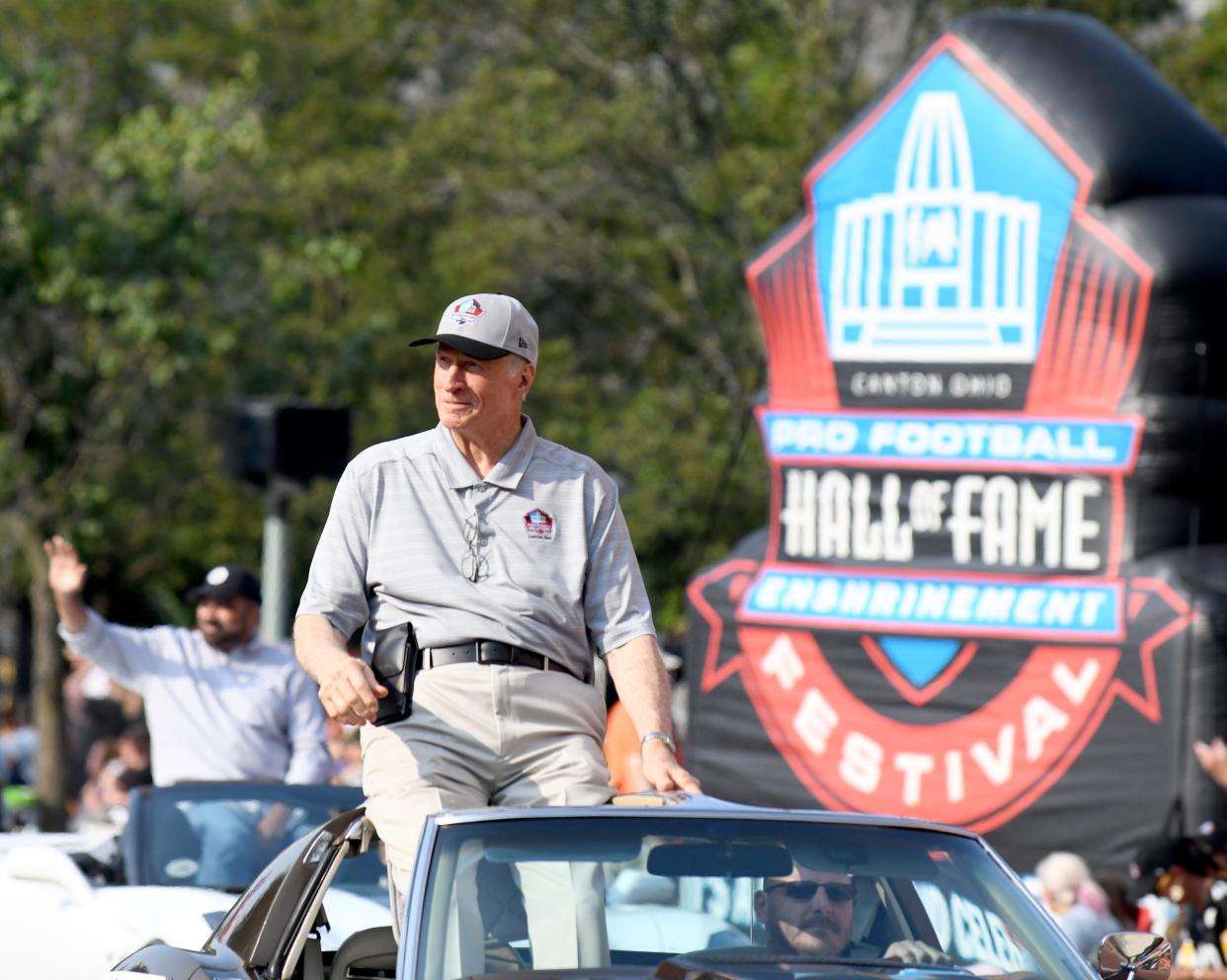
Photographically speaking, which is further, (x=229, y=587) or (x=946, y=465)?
(x=946, y=465)

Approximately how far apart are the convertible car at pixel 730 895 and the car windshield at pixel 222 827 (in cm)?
357

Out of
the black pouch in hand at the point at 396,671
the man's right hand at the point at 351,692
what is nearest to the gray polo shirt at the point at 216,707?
the black pouch in hand at the point at 396,671

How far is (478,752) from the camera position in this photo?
14.4 feet

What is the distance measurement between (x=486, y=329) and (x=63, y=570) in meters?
3.95

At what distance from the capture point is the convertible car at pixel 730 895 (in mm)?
3754

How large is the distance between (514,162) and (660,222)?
1839 mm

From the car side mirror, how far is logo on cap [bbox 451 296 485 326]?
165 centimetres

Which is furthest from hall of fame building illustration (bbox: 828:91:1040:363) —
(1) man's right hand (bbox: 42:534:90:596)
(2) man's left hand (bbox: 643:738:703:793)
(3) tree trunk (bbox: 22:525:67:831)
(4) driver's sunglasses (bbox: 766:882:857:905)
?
(3) tree trunk (bbox: 22:525:67:831)

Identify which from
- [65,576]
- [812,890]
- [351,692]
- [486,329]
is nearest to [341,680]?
[351,692]

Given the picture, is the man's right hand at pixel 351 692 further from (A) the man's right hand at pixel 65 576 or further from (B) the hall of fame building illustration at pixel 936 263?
Result: (B) the hall of fame building illustration at pixel 936 263

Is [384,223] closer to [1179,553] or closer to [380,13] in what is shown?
[380,13]

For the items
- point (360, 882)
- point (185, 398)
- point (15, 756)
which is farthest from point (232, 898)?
point (185, 398)

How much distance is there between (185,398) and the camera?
72.8 ft

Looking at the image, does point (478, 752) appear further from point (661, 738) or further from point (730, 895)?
point (730, 895)
